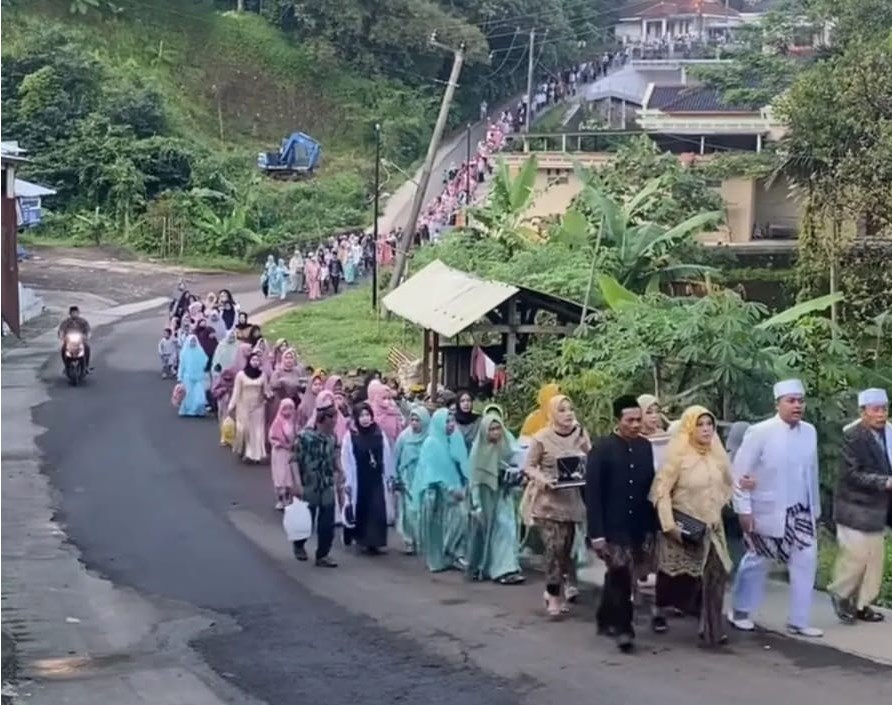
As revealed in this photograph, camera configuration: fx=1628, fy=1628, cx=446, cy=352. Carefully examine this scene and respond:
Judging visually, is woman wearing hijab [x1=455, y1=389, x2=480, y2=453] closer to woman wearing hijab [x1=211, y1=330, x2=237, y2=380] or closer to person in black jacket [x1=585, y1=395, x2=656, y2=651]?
person in black jacket [x1=585, y1=395, x2=656, y2=651]

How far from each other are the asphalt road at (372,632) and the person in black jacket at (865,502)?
0.69 metres

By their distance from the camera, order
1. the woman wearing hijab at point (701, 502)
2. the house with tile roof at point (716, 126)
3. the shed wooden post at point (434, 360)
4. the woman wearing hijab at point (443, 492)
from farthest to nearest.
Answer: the house with tile roof at point (716, 126)
the shed wooden post at point (434, 360)
the woman wearing hijab at point (443, 492)
the woman wearing hijab at point (701, 502)

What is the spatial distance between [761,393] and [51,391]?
14721mm

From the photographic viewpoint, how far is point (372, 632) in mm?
10695

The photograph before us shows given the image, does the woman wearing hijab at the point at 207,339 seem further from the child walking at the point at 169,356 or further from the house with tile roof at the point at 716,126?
the house with tile roof at the point at 716,126

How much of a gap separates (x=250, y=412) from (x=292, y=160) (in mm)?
Result: 39511

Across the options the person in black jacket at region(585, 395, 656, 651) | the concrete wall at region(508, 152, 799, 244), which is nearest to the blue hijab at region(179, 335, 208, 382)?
the concrete wall at region(508, 152, 799, 244)

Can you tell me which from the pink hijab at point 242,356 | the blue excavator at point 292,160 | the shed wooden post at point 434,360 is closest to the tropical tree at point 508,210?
the shed wooden post at point 434,360

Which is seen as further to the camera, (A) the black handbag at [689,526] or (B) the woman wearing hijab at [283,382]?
(B) the woman wearing hijab at [283,382]

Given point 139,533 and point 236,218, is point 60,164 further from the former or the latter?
point 139,533

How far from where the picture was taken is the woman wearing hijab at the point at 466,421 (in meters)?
13.0

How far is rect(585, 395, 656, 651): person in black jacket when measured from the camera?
32.8ft

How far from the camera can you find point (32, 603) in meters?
12.0

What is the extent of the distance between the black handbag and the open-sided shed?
838cm
